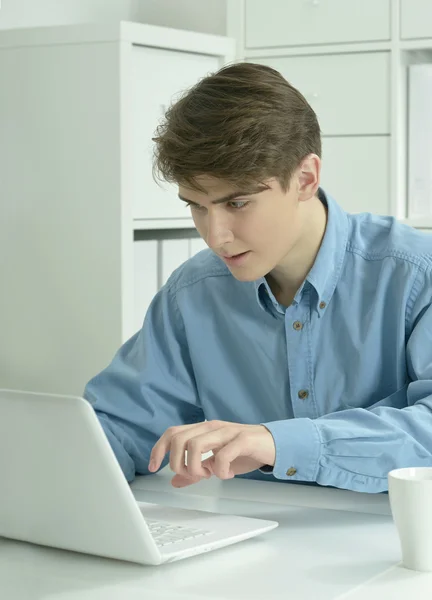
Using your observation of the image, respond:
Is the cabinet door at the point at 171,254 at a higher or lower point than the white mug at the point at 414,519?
higher

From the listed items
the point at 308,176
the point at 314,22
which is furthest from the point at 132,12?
the point at 308,176

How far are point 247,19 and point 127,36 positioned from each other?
1.58ft

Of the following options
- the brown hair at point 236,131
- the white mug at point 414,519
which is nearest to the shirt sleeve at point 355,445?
the white mug at point 414,519

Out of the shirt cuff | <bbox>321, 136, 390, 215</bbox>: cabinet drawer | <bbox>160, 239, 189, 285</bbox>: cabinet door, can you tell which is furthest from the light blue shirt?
<bbox>321, 136, 390, 215</bbox>: cabinet drawer

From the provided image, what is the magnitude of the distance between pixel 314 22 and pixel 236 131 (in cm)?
135

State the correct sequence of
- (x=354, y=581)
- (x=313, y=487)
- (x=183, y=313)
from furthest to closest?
(x=183, y=313)
(x=313, y=487)
(x=354, y=581)

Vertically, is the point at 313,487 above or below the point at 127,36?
below

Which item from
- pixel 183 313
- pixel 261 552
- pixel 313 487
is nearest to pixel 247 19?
pixel 183 313

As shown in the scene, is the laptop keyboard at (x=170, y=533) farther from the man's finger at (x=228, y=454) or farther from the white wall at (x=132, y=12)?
the white wall at (x=132, y=12)

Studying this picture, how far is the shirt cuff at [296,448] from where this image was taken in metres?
1.20

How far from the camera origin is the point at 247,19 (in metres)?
2.67

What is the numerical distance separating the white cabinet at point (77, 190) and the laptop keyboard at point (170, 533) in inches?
48.6

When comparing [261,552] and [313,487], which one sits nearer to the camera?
[261,552]

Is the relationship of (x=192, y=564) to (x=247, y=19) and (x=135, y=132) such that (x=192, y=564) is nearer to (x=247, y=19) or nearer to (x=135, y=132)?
(x=135, y=132)
